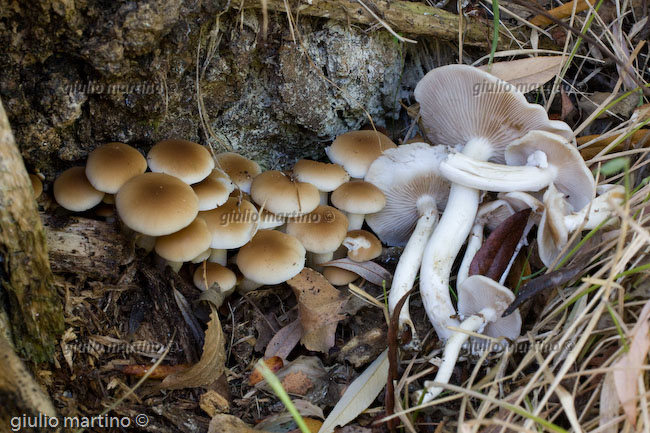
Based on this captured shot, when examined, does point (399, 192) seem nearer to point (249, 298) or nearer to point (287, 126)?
point (287, 126)

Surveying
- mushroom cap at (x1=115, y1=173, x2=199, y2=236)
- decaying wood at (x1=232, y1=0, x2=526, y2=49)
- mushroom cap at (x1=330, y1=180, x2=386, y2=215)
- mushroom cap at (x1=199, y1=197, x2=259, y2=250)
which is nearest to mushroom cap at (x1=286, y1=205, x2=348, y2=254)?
mushroom cap at (x1=330, y1=180, x2=386, y2=215)

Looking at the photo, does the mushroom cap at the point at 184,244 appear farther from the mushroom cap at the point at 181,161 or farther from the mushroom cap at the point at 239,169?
the mushroom cap at the point at 239,169

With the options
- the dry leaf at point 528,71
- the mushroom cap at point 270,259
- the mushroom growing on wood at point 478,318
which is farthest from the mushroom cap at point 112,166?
the dry leaf at point 528,71

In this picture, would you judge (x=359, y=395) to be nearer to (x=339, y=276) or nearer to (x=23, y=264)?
(x=339, y=276)

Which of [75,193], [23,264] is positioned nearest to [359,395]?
[23,264]

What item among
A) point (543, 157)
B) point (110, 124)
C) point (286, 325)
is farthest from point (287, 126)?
point (543, 157)
